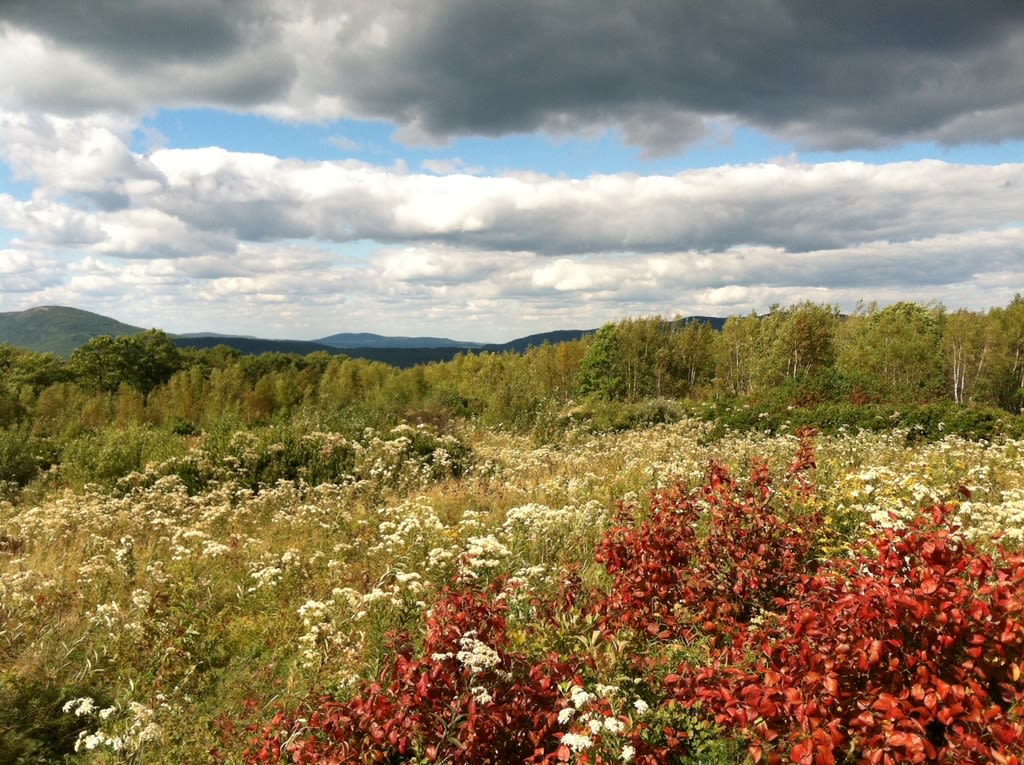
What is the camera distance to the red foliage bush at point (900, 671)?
254cm

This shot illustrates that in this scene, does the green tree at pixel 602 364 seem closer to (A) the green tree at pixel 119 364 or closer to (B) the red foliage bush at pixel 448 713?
(A) the green tree at pixel 119 364

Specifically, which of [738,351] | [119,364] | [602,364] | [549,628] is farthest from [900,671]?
[119,364]

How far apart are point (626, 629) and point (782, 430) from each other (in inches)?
473

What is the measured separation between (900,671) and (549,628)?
217 centimetres

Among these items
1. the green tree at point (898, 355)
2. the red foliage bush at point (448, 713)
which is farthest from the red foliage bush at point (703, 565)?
the green tree at point (898, 355)

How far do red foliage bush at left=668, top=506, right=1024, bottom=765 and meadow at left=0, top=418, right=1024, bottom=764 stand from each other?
16 mm

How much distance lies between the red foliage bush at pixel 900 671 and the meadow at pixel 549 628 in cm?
2

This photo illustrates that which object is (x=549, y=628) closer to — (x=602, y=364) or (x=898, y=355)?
(x=602, y=364)

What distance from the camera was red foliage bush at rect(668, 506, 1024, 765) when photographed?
8.32 ft

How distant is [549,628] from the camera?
4309mm

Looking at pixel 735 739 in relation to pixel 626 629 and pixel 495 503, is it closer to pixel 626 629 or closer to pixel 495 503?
pixel 626 629

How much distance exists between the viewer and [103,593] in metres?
6.54

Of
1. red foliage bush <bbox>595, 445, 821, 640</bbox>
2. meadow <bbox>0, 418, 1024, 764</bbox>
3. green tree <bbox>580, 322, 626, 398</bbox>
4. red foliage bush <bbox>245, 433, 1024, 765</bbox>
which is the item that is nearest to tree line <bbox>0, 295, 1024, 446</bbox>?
green tree <bbox>580, 322, 626, 398</bbox>

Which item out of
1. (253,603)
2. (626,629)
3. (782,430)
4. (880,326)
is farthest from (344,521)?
(880,326)
